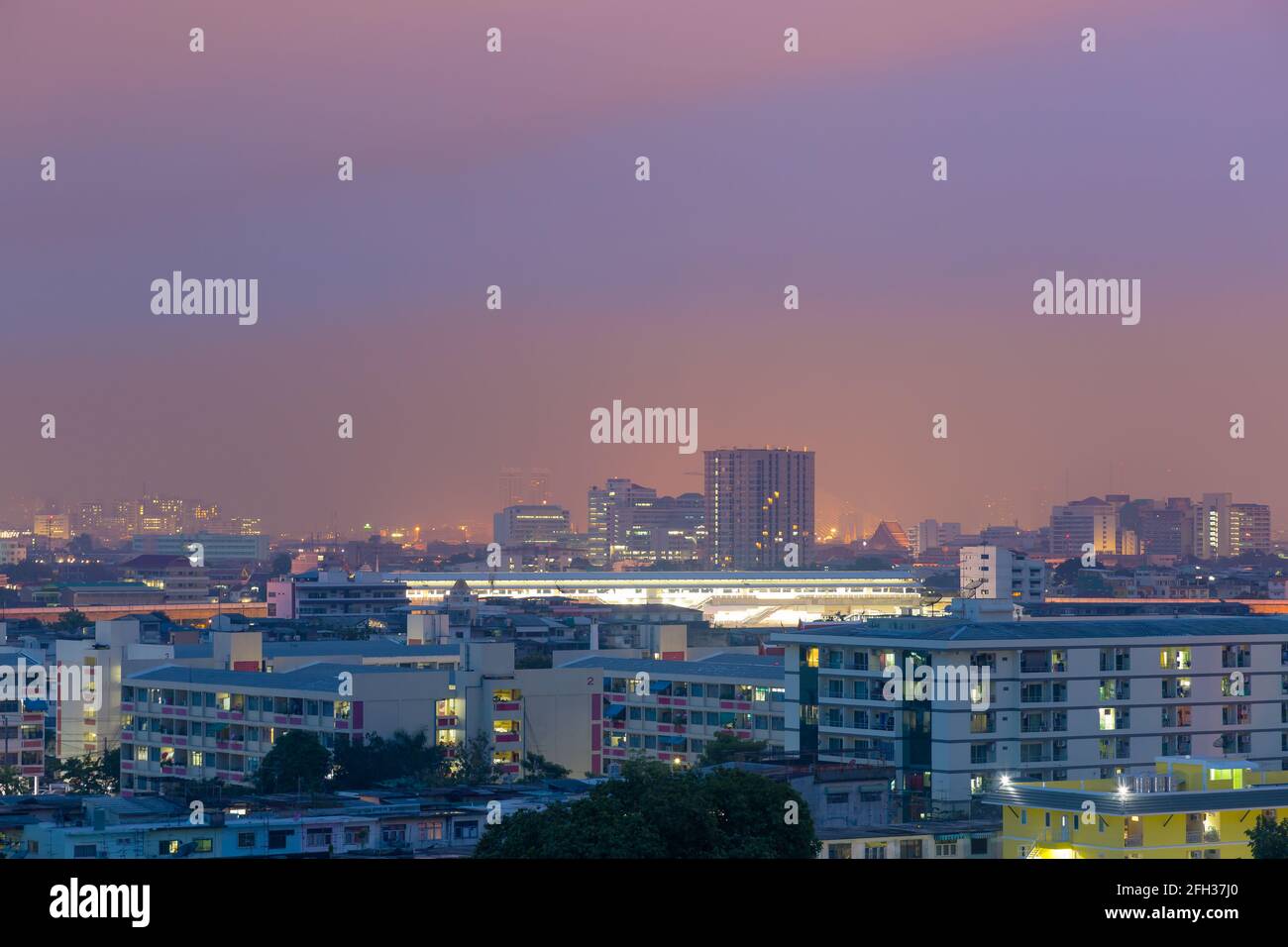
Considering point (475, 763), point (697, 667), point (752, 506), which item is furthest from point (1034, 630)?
point (752, 506)

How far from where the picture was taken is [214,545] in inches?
2761

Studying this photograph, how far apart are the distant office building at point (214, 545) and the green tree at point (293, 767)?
53977 millimetres

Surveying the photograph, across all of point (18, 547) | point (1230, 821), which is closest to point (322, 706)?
point (1230, 821)

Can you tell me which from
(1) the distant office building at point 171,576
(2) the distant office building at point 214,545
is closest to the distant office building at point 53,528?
(2) the distant office building at point 214,545

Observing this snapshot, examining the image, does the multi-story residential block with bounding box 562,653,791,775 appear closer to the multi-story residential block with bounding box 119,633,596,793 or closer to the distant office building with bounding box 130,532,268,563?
the multi-story residential block with bounding box 119,633,596,793

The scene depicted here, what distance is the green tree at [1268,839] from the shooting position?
7691 millimetres

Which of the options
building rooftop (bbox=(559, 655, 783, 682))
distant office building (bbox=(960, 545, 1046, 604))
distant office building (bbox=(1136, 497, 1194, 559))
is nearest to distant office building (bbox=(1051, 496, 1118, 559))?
distant office building (bbox=(1136, 497, 1194, 559))

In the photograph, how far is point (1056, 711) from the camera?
40.6 ft

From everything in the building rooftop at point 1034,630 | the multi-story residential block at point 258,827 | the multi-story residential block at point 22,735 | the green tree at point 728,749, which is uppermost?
the building rooftop at point 1034,630

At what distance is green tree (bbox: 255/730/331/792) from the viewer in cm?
1357

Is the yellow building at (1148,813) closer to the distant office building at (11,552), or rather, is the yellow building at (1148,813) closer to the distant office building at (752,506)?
the distant office building at (752,506)

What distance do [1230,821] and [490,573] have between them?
42890mm

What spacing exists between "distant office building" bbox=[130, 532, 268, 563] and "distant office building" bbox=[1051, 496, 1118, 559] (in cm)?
2736
